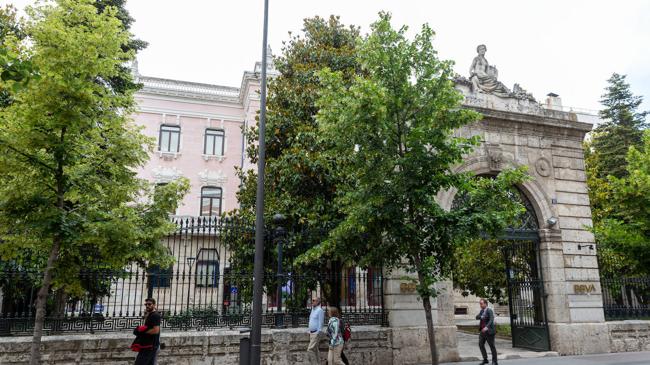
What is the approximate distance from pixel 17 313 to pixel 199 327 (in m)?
3.77

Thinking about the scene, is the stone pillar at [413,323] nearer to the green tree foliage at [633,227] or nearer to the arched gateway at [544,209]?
the arched gateway at [544,209]

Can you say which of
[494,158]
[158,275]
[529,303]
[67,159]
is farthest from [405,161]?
[529,303]

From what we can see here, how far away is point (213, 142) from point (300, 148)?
1660 centimetres

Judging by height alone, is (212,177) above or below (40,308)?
above

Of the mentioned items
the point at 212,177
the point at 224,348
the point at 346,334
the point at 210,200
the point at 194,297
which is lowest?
the point at 224,348

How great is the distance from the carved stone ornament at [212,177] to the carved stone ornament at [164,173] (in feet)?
4.59

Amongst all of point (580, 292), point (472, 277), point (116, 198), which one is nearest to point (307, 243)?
point (116, 198)

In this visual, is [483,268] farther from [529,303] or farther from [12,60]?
[12,60]

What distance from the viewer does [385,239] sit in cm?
1008

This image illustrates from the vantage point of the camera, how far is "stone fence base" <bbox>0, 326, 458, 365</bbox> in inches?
368

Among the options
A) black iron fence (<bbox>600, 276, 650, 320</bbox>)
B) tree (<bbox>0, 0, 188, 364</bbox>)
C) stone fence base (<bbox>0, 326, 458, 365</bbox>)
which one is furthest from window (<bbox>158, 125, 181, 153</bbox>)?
black iron fence (<bbox>600, 276, 650, 320</bbox>)

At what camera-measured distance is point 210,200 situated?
91.4 ft

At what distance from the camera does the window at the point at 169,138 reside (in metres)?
27.9

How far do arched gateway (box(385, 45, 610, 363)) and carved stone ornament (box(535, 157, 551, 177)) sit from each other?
3 cm
